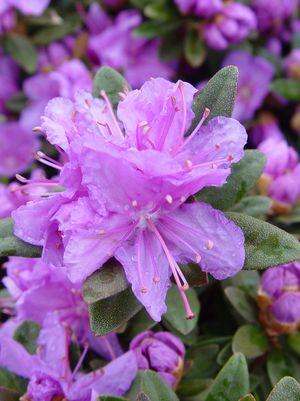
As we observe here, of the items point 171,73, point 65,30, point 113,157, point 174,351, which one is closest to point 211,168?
point 113,157

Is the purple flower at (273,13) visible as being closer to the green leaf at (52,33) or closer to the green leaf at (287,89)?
the green leaf at (287,89)

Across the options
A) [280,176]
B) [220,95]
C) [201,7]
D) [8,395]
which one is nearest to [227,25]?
[201,7]

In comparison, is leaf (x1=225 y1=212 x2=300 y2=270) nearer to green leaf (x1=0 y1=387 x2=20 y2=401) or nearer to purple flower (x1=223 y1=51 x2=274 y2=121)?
green leaf (x1=0 y1=387 x2=20 y2=401)

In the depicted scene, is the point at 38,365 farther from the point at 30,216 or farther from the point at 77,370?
the point at 30,216

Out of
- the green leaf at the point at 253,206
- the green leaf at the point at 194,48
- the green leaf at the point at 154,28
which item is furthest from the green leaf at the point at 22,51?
the green leaf at the point at 253,206

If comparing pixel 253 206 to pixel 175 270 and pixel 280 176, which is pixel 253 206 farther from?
pixel 175 270

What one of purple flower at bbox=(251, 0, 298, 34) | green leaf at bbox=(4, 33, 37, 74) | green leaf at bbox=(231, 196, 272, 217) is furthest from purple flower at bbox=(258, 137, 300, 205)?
green leaf at bbox=(4, 33, 37, 74)
